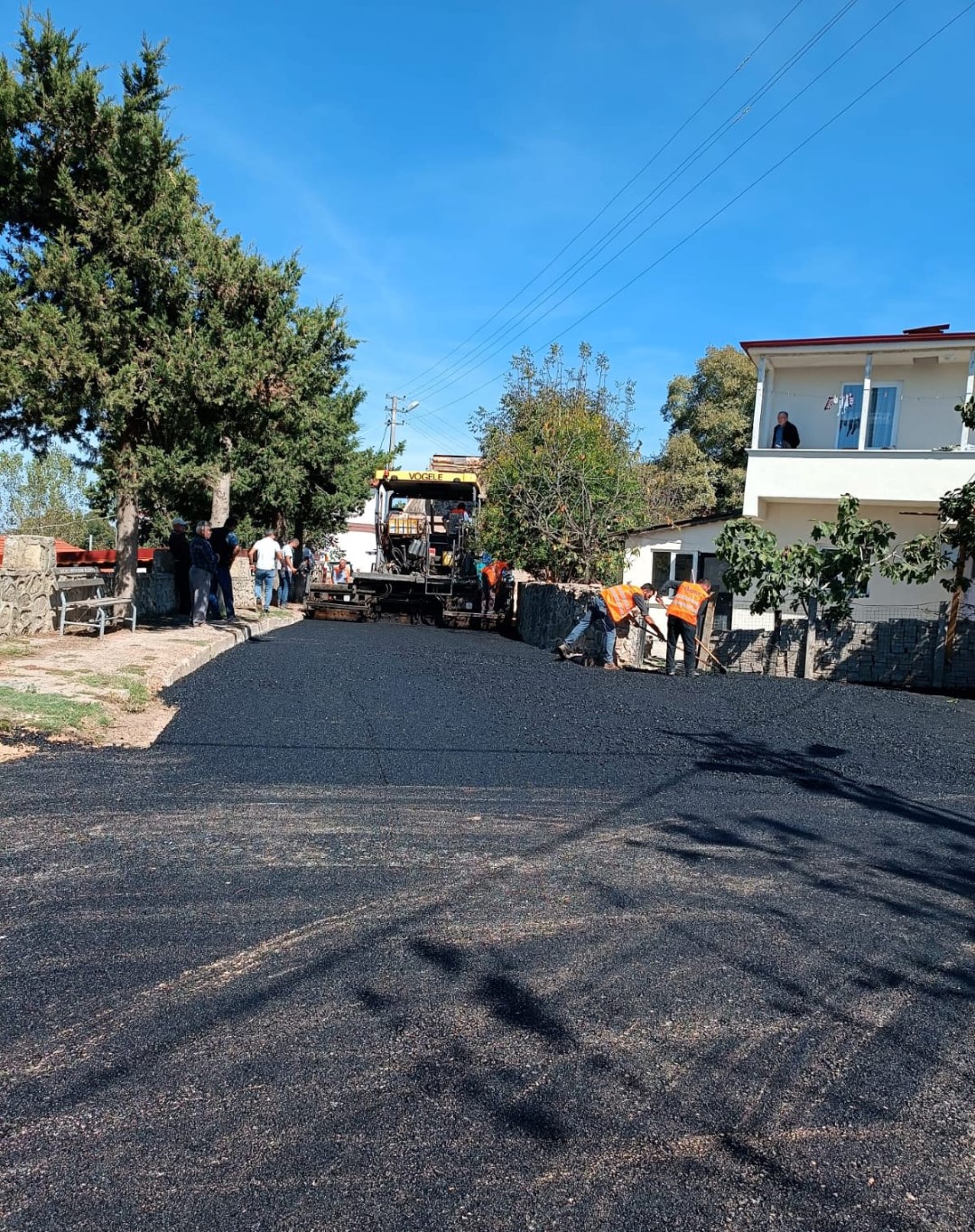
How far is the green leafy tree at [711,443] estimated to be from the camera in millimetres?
31672

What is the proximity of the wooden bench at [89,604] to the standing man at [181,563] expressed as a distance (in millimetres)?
1799

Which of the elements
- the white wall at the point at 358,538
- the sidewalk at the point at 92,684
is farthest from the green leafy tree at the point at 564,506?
the white wall at the point at 358,538

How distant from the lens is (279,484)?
82.6 ft

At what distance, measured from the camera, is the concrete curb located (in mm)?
10866

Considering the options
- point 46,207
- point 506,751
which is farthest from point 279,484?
point 506,751

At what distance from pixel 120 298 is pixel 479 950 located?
1192cm

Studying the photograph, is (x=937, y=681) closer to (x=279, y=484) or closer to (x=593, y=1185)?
(x=593, y=1185)

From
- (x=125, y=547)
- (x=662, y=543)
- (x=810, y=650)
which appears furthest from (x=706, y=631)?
(x=125, y=547)

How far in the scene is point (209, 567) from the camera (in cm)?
1563

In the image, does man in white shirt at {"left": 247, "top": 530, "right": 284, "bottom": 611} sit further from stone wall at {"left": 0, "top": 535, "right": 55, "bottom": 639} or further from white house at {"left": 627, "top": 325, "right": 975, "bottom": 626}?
white house at {"left": 627, "top": 325, "right": 975, "bottom": 626}

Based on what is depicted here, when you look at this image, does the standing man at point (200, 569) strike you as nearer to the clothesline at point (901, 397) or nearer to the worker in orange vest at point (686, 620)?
the worker in orange vest at point (686, 620)

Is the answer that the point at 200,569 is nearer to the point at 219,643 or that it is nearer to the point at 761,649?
the point at 219,643

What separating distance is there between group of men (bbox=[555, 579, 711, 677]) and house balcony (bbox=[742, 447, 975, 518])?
5.56m

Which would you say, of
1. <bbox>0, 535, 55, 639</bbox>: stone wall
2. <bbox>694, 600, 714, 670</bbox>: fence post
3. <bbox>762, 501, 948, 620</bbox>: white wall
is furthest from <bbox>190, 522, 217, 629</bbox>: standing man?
<bbox>762, 501, 948, 620</bbox>: white wall
